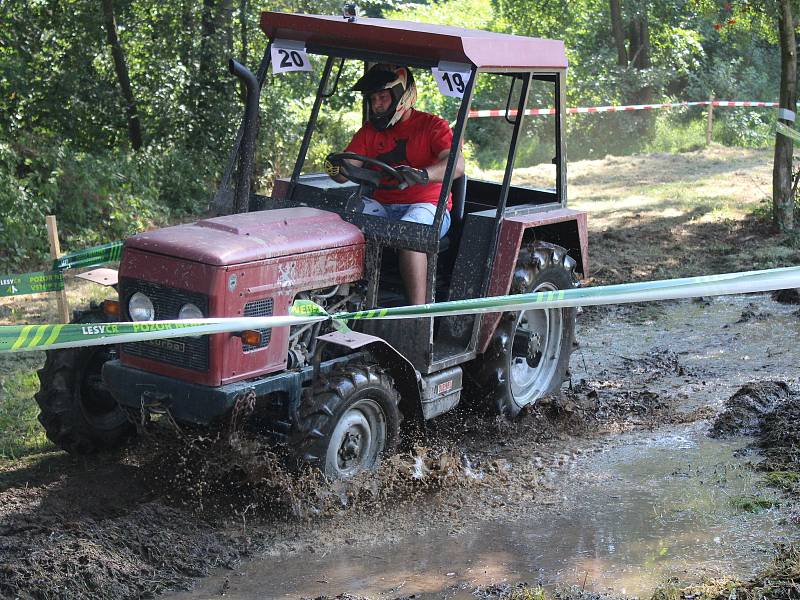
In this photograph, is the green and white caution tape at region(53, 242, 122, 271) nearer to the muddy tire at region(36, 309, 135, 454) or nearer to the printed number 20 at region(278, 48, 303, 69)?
the muddy tire at region(36, 309, 135, 454)

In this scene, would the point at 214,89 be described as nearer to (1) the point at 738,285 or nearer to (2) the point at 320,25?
(2) the point at 320,25

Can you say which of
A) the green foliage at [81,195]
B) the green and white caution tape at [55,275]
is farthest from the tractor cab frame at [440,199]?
the green foliage at [81,195]

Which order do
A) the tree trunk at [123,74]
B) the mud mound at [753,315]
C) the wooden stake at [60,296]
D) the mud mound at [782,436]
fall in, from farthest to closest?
1. the tree trunk at [123,74]
2. the mud mound at [753,315]
3. the wooden stake at [60,296]
4. the mud mound at [782,436]

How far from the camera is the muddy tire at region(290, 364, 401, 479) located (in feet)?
16.5

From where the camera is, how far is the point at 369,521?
518 cm

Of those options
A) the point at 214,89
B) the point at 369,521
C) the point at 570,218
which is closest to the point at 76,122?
the point at 214,89

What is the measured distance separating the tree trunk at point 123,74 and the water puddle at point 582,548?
1001cm

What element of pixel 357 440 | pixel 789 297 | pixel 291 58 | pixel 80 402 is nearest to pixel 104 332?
pixel 80 402

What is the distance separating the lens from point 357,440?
17.7 ft

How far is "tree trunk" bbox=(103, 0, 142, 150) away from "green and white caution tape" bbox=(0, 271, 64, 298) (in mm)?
7757

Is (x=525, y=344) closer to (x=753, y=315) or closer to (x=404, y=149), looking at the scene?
(x=404, y=149)

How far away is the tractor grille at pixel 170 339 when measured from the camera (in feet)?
16.5

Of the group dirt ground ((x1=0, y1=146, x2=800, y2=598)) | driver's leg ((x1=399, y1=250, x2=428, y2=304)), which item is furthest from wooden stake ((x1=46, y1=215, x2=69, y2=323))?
driver's leg ((x1=399, y1=250, x2=428, y2=304))

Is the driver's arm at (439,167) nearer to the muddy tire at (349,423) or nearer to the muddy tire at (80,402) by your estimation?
the muddy tire at (349,423)
